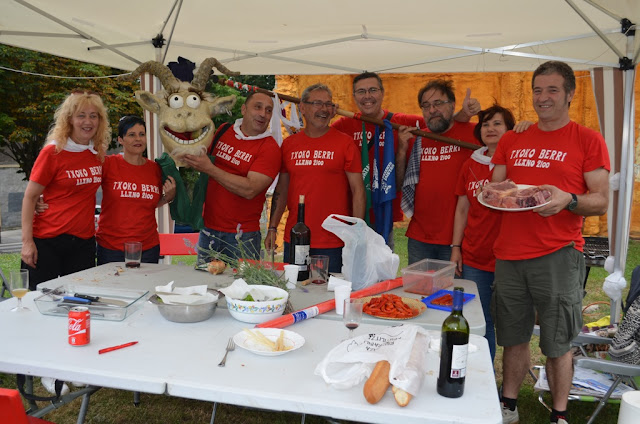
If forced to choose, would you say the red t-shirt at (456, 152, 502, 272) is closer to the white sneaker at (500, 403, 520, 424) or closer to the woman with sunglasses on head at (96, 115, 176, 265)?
the white sneaker at (500, 403, 520, 424)

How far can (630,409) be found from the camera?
152 centimetres

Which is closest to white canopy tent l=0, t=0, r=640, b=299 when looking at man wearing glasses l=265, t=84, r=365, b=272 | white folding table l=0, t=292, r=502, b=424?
man wearing glasses l=265, t=84, r=365, b=272

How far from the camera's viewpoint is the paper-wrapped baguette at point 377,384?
1.55 metres

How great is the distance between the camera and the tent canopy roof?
4.50 metres

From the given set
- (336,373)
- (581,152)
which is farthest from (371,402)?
(581,152)

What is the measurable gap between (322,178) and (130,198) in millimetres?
1386

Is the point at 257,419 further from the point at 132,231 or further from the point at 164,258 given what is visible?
the point at 164,258

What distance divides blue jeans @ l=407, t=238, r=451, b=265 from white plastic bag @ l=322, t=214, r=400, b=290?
108 cm

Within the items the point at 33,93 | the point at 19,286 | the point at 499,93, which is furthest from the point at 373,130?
the point at 33,93

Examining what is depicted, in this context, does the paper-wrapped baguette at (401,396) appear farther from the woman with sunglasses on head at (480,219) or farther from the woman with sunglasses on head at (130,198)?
the woman with sunglasses on head at (130,198)

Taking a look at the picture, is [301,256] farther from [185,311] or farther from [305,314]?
[185,311]

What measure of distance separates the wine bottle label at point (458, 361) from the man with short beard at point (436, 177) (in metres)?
2.30

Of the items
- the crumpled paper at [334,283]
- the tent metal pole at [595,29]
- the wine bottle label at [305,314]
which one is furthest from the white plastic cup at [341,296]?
the tent metal pole at [595,29]

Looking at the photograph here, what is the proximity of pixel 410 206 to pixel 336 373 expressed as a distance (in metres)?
2.47
